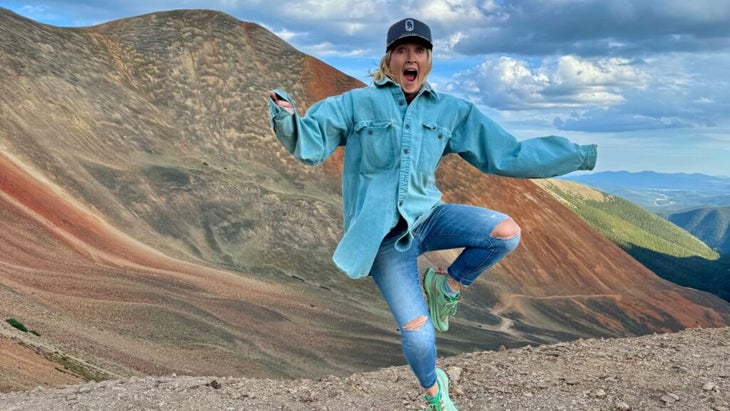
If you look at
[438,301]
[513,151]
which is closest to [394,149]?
[513,151]

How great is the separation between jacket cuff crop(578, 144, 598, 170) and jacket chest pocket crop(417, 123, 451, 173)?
0.87 meters

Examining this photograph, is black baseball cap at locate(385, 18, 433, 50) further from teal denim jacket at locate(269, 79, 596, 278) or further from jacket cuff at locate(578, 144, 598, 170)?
jacket cuff at locate(578, 144, 598, 170)

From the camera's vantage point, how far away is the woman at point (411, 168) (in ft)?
14.9

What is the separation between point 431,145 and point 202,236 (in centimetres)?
3697

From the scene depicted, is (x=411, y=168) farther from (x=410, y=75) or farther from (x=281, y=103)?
(x=281, y=103)

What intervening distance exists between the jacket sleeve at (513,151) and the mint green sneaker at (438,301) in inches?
30.6

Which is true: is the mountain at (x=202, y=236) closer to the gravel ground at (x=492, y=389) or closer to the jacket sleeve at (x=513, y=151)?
the gravel ground at (x=492, y=389)

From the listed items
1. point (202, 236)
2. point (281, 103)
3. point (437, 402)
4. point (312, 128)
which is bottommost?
point (202, 236)

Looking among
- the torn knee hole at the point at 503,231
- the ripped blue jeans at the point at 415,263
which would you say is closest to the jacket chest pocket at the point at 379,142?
the ripped blue jeans at the point at 415,263

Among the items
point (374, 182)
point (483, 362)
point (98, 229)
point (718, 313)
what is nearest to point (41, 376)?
point (483, 362)

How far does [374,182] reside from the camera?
15.3 ft

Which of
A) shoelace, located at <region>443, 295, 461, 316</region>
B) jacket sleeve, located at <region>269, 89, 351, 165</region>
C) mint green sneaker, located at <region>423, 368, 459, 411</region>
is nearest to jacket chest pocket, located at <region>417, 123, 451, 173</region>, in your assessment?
jacket sleeve, located at <region>269, 89, 351, 165</region>

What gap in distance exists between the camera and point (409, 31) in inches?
181

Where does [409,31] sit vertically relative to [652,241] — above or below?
above
